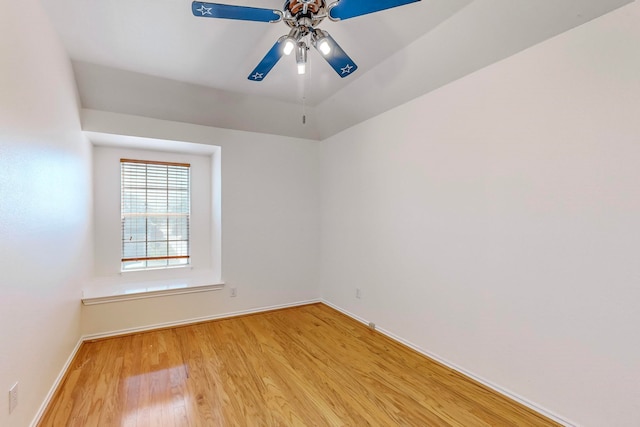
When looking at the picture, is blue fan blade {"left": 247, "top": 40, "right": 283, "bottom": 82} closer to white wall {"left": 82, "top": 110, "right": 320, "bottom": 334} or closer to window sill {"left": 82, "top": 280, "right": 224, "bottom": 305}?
white wall {"left": 82, "top": 110, "right": 320, "bottom": 334}

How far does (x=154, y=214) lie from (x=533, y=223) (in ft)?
14.1

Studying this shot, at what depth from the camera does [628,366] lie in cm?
160

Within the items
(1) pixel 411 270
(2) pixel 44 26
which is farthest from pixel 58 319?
(1) pixel 411 270

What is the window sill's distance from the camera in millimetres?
3118

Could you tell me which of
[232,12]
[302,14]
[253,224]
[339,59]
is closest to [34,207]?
[232,12]

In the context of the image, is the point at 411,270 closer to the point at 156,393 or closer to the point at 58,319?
the point at 156,393

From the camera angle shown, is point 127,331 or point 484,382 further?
point 127,331

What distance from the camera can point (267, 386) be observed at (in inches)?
89.2

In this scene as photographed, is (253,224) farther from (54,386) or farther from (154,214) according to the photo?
(54,386)

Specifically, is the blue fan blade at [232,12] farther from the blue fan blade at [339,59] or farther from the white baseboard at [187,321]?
the white baseboard at [187,321]

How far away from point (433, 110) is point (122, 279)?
421 centimetres

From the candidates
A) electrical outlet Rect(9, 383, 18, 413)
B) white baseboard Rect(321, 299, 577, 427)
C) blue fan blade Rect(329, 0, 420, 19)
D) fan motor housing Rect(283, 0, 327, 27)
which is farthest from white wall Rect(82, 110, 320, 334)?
blue fan blade Rect(329, 0, 420, 19)

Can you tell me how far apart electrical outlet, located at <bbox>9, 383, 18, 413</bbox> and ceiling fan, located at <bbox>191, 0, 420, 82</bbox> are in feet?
7.13

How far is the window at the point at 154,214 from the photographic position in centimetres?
389
